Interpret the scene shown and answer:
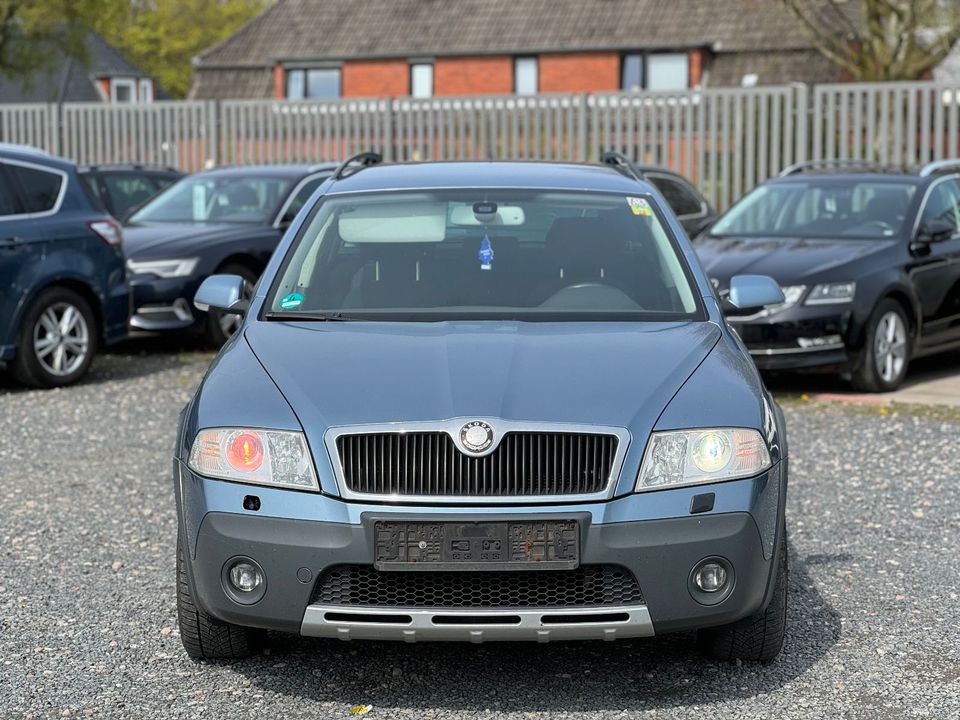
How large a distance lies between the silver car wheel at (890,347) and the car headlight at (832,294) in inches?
14.5

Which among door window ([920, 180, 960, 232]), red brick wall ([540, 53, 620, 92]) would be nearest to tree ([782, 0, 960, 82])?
door window ([920, 180, 960, 232])

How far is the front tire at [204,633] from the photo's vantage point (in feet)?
16.0

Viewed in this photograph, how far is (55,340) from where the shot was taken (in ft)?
37.7

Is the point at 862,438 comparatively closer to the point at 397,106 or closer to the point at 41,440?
the point at 41,440

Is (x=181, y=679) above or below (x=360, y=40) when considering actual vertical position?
below

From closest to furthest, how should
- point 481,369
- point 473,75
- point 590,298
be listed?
1. point 481,369
2. point 590,298
3. point 473,75

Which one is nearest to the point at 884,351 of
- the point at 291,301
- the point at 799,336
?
the point at 799,336

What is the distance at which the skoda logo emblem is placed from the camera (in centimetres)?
445

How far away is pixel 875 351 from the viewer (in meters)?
11.2

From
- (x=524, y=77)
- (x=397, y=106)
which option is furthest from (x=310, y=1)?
(x=397, y=106)

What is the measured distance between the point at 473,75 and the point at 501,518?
41.7 meters

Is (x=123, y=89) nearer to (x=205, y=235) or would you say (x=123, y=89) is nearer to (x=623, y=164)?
(x=205, y=235)

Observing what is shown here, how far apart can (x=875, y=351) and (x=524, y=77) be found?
1362 inches

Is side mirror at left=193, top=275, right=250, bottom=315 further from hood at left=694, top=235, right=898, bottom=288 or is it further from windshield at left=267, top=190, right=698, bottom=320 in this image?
hood at left=694, top=235, right=898, bottom=288
